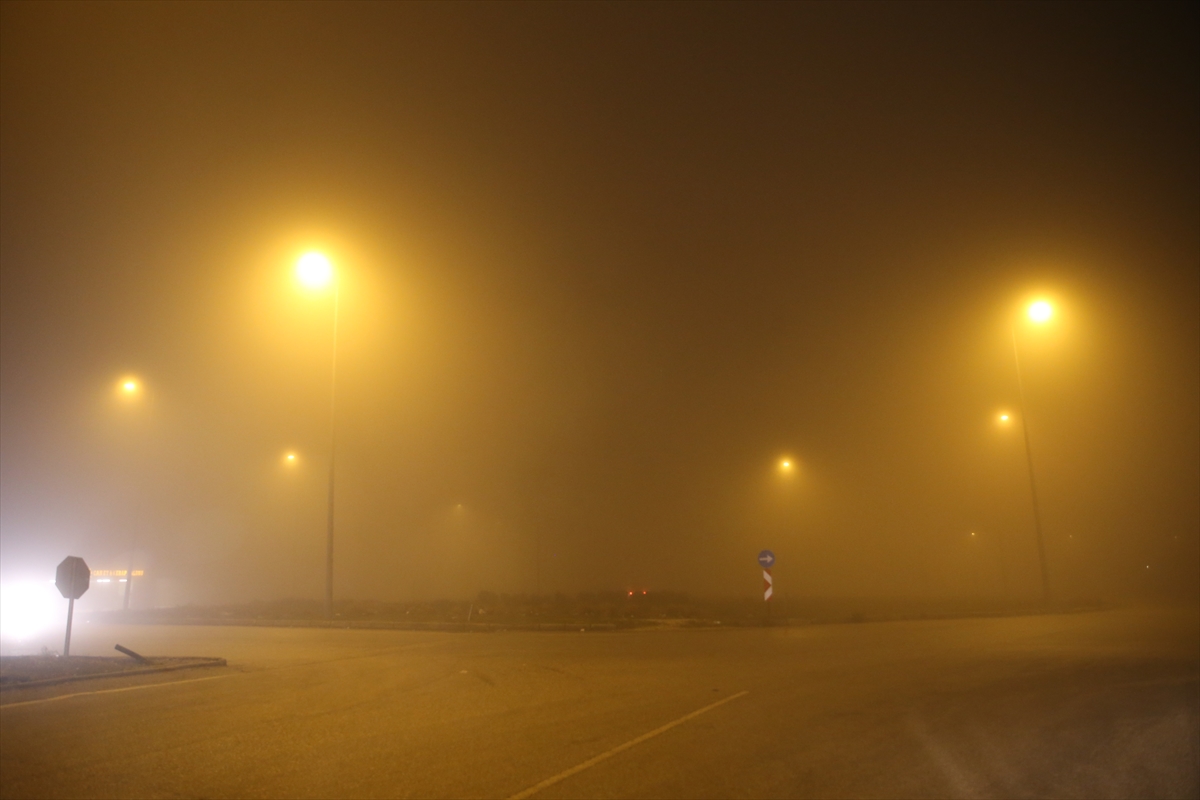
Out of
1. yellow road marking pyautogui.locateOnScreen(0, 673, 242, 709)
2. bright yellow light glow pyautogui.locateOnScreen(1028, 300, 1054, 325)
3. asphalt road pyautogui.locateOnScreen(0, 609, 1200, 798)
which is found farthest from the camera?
bright yellow light glow pyautogui.locateOnScreen(1028, 300, 1054, 325)

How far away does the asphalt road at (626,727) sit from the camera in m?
7.61

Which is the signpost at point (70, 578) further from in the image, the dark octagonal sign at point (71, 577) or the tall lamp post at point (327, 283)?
the tall lamp post at point (327, 283)

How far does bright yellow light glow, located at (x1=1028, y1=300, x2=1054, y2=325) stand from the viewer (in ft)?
99.3

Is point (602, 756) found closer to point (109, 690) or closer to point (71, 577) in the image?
point (109, 690)

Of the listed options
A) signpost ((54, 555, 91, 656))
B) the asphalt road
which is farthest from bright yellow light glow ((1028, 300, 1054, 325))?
signpost ((54, 555, 91, 656))

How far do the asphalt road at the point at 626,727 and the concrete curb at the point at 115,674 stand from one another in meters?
0.34

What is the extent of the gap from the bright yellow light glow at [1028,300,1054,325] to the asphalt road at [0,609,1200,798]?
Answer: 14759mm

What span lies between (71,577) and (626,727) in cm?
1317

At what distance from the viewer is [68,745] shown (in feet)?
30.1

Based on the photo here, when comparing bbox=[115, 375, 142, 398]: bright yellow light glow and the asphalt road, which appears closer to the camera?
the asphalt road

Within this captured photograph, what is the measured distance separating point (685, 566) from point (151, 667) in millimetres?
64790

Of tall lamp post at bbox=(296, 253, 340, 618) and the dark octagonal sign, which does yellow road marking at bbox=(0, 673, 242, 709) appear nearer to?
the dark octagonal sign

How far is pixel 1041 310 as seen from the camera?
3036cm

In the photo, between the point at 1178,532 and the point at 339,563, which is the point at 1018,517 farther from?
the point at 339,563
